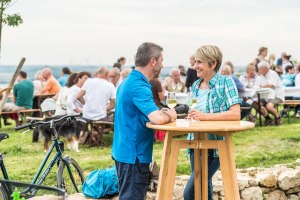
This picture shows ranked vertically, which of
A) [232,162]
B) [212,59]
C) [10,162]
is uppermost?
[212,59]

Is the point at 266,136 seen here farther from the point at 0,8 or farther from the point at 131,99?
the point at 131,99

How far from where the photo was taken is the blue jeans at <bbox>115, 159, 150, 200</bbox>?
13.8ft

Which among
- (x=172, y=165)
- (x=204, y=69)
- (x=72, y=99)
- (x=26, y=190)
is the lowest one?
(x=72, y=99)

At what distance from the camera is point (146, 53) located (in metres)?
4.17

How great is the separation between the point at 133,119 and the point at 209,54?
750 mm

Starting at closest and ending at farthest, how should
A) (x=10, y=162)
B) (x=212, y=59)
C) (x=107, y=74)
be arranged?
(x=212, y=59) < (x=10, y=162) < (x=107, y=74)

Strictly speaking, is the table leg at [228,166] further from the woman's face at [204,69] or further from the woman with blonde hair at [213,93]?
the woman's face at [204,69]

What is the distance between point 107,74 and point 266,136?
326 centimetres

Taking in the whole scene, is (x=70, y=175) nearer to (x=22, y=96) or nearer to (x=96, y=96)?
(x=96, y=96)

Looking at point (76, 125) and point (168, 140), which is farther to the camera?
point (76, 125)

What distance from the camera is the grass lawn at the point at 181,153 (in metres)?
8.72

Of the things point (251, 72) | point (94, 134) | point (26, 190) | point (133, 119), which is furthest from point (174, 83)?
point (26, 190)

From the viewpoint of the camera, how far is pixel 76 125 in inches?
406

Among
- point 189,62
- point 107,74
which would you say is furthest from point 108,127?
point 189,62
